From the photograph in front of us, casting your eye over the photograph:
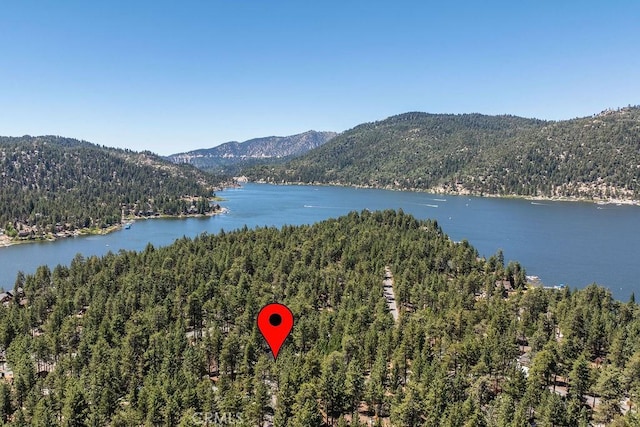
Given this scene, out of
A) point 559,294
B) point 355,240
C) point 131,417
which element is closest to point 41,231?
point 355,240

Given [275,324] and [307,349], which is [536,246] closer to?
[307,349]

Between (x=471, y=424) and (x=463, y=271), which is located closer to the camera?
(x=471, y=424)

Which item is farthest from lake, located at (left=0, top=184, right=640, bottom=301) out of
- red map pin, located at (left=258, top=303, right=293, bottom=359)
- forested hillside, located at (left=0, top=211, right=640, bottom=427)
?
red map pin, located at (left=258, top=303, right=293, bottom=359)

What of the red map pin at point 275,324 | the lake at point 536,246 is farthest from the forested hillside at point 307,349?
the lake at point 536,246

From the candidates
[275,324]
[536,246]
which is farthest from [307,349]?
[536,246]

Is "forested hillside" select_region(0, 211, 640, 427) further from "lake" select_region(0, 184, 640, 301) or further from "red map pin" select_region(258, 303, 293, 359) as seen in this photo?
"lake" select_region(0, 184, 640, 301)

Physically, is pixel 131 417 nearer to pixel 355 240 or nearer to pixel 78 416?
pixel 78 416
